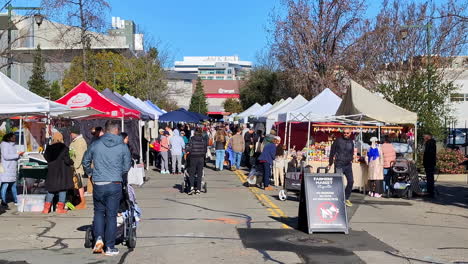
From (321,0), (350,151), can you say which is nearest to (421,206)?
(350,151)

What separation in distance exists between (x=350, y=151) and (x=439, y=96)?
12542mm

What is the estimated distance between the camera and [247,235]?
10250mm

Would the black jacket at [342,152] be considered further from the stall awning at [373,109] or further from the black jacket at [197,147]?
the stall awning at [373,109]

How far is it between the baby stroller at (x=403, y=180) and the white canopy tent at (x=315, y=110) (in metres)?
3.62

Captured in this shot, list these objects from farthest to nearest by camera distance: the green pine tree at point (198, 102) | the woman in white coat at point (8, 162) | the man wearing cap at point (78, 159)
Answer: the green pine tree at point (198, 102)
the man wearing cap at point (78, 159)
the woman in white coat at point (8, 162)

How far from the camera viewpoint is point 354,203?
50.2ft

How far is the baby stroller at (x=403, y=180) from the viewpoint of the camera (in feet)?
55.0

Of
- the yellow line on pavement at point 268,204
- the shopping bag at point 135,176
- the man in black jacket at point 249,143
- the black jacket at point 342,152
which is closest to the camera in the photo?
the yellow line on pavement at point 268,204

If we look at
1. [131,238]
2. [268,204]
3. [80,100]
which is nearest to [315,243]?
[131,238]

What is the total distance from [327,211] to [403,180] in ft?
23.3

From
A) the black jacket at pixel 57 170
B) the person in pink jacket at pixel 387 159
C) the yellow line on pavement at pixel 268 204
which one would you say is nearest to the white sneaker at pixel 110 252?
the yellow line on pavement at pixel 268 204

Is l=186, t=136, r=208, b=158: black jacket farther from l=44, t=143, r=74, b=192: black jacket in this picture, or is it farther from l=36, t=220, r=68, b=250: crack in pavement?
l=36, t=220, r=68, b=250: crack in pavement

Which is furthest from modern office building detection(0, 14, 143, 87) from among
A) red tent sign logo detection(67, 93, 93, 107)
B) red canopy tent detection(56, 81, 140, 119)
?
red tent sign logo detection(67, 93, 93, 107)

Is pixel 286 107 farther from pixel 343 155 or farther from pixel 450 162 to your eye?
pixel 343 155
